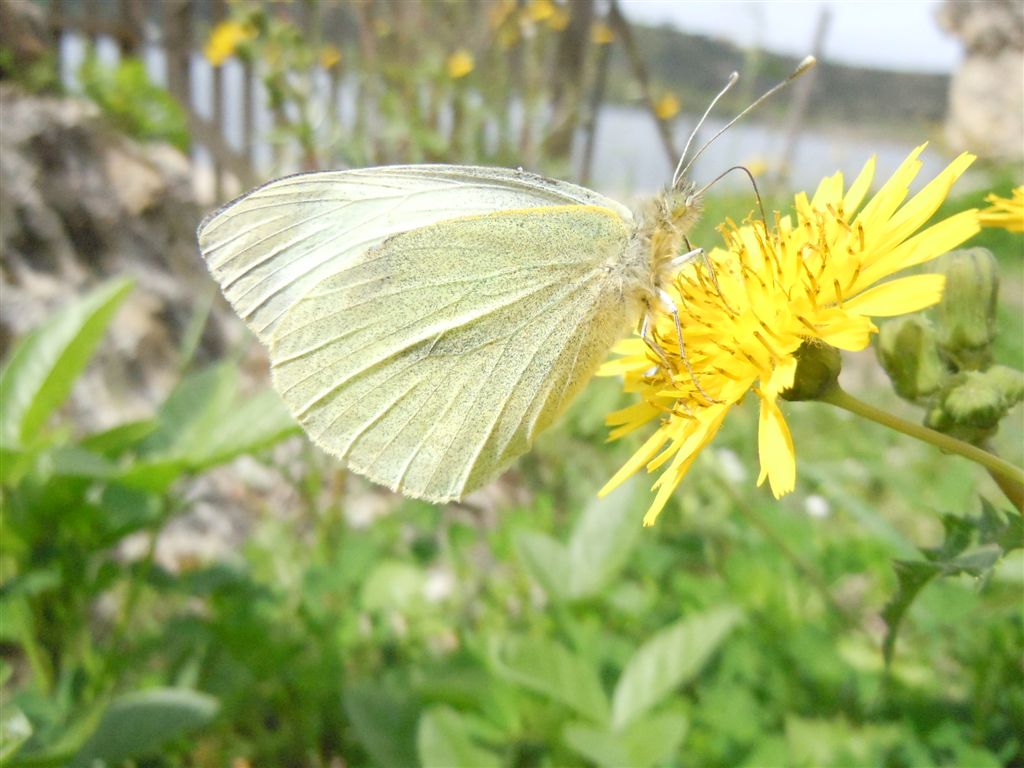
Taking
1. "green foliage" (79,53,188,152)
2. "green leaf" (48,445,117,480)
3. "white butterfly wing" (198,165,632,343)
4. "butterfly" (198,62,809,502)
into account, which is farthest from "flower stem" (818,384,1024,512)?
"green foliage" (79,53,188,152)

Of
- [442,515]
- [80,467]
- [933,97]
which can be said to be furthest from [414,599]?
[933,97]

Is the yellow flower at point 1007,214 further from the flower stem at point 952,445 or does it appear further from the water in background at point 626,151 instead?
the water in background at point 626,151

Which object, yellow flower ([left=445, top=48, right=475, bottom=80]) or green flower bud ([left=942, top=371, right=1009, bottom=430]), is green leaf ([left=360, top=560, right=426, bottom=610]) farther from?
yellow flower ([left=445, top=48, right=475, bottom=80])

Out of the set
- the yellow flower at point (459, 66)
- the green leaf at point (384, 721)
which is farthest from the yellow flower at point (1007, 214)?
the yellow flower at point (459, 66)

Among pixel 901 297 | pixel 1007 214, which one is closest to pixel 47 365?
pixel 901 297

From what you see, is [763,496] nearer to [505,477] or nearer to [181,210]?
[505,477]

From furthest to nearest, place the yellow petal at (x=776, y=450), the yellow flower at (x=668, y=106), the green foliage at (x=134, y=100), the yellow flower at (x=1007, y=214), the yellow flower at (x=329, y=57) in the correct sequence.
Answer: the yellow flower at (x=668, y=106), the green foliage at (x=134, y=100), the yellow flower at (x=329, y=57), the yellow flower at (x=1007, y=214), the yellow petal at (x=776, y=450)
